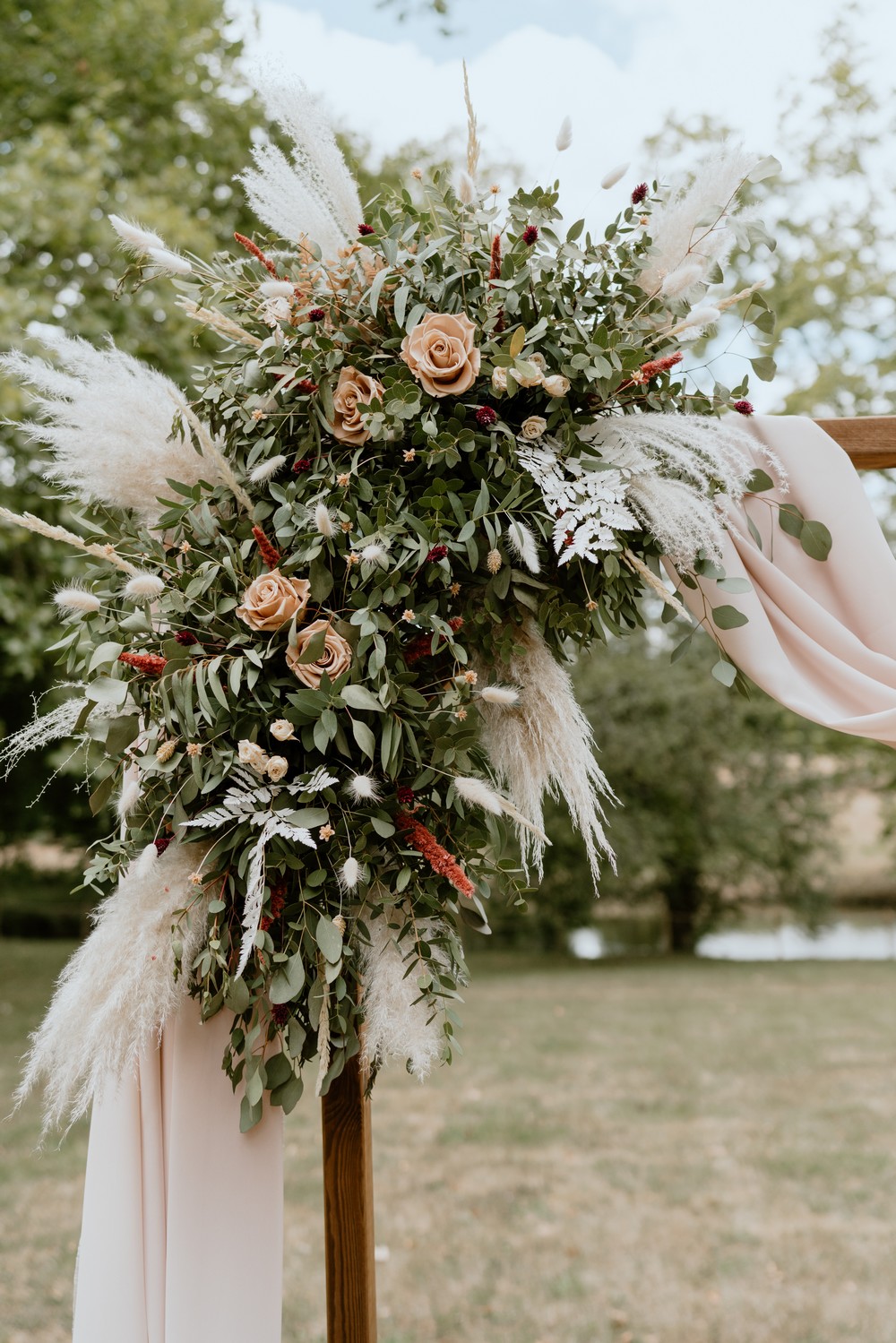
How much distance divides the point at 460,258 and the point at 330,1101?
3.48ft

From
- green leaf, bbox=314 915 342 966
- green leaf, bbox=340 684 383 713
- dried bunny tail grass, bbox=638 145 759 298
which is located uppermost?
dried bunny tail grass, bbox=638 145 759 298

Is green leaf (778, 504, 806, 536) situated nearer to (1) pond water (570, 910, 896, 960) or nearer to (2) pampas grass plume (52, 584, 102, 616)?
(2) pampas grass plume (52, 584, 102, 616)

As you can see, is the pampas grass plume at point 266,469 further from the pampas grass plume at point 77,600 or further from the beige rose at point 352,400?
the pampas grass plume at point 77,600

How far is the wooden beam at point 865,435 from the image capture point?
1.48 metres

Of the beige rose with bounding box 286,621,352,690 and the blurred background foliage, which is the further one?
the blurred background foliage

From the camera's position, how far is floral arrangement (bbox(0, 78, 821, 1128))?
114 cm

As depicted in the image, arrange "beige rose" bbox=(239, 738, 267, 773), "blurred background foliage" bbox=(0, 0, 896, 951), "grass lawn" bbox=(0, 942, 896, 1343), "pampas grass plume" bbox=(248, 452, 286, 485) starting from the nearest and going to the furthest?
"beige rose" bbox=(239, 738, 267, 773) < "pampas grass plume" bbox=(248, 452, 286, 485) < "grass lawn" bbox=(0, 942, 896, 1343) < "blurred background foliage" bbox=(0, 0, 896, 951)

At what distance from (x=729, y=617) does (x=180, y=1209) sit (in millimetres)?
992

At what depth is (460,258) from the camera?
1223 mm

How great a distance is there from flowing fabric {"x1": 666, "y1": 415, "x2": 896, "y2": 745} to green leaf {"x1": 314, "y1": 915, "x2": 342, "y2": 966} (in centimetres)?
63

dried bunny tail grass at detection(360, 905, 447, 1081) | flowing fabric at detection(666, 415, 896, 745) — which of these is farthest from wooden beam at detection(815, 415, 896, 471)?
dried bunny tail grass at detection(360, 905, 447, 1081)

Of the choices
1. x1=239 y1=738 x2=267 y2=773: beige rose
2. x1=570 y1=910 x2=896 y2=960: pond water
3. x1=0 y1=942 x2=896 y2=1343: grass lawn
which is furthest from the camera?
x1=570 y1=910 x2=896 y2=960: pond water

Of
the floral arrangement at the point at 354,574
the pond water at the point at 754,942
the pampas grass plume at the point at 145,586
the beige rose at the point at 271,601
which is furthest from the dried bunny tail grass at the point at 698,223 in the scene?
the pond water at the point at 754,942

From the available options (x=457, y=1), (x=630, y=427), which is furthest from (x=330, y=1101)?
(x=457, y=1)
